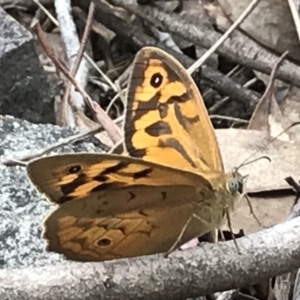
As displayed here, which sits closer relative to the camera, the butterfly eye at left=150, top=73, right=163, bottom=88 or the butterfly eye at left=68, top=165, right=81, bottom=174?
the butterfly eye at left=68, top=165, right=81, bottom=174

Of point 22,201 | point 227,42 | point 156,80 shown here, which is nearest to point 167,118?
point 156,80

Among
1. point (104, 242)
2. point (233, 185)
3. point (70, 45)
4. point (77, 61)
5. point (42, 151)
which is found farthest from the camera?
point (70, 45)

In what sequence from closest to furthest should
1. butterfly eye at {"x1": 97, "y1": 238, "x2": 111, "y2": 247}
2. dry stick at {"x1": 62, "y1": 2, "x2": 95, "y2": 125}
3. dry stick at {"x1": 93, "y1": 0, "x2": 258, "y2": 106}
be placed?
butterfly eye at {"x1": 97, "y1": 238, "x2": 111, "y2": 247}, dry stick at {"x1": 62, "y1": 2, "x2": 95, "y2": 125}, dry stick at {"x1": 93, "y1": 0, "x2": 258, "y2": 106}

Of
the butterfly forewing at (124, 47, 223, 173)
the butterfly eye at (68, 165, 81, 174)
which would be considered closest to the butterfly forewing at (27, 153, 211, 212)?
the butterfly eye at (68, 165, 81, 174)

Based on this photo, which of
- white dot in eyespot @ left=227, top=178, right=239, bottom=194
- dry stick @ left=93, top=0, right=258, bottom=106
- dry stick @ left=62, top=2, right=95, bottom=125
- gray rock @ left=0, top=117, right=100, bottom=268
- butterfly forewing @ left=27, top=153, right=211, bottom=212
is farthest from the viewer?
dry stick @ left=93, top=0, right=258, bottom=106

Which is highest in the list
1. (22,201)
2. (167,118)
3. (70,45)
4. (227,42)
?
(167,118)

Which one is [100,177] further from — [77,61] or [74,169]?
[77,61]

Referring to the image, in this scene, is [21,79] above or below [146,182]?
below

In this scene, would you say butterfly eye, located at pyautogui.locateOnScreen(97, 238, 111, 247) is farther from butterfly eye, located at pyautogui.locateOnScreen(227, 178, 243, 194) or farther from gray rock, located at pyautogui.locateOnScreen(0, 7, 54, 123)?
gray rock, located at pyautogui.locateOnScreen(0, 7, 54, 123)

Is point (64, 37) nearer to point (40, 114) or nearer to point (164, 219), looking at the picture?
point (40, 114)
